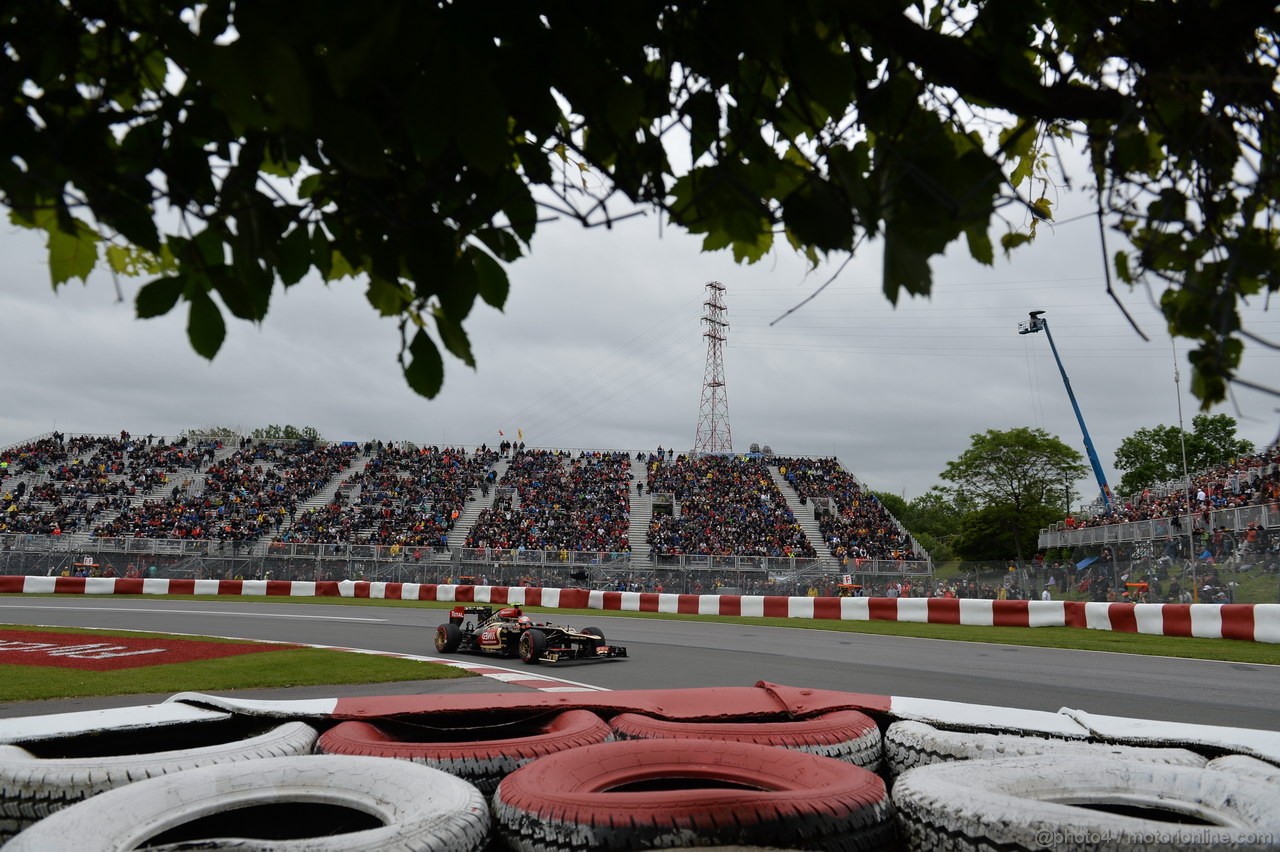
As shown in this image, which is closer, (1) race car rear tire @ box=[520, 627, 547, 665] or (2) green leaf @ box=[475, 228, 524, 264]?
(2) green leaf @ box=[475, 228, 524, 264]

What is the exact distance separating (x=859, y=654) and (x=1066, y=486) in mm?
51215

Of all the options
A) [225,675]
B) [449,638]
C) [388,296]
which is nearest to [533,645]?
[449,638]

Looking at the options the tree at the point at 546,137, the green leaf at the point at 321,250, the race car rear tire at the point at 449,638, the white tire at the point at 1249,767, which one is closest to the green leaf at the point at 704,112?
the tree at the point at 546,137

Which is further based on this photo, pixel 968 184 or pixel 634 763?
pixel 634 763

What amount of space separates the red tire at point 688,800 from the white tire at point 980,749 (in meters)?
0.73

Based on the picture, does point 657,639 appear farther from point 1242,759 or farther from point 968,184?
point 968,184

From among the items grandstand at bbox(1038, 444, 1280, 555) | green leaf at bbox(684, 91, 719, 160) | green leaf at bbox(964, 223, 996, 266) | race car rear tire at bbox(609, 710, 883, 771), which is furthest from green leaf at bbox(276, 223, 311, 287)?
grandstand at bbox(1038, 444, 1280, 555)

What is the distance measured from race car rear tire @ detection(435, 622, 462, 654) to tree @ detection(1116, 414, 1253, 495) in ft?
239

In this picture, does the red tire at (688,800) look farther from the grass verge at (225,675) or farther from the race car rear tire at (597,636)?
the race car rear tire at (597,636)

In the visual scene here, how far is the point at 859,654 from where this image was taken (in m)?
12.5

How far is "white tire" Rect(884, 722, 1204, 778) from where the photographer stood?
3.25 meters

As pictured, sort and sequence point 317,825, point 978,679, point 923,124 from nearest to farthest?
point 923,124, point 317,825, point 978,679

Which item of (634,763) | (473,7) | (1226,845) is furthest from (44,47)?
(1226,845)

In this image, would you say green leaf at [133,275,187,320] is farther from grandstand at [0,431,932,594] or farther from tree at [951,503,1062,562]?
tree at [951,503,1062,562]
